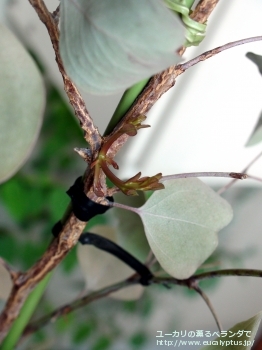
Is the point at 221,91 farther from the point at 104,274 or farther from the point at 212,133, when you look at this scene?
the point at 104,274

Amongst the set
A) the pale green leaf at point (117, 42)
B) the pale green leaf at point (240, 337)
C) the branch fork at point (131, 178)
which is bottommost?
the pale green leaf at point (240, 337)

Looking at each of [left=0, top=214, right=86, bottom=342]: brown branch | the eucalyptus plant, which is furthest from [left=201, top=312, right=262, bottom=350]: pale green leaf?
[left=0, top=214, right=86, bottom=342]: brown branch

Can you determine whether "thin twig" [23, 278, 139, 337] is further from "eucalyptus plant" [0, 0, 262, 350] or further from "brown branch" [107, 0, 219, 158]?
"brown branch" [107, 0, 219, 158]

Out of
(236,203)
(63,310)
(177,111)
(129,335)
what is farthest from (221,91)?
(129,335)

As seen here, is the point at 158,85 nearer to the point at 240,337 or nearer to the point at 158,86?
the point at 158,86

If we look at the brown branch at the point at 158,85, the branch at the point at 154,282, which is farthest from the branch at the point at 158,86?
the branch at the point at 154,282

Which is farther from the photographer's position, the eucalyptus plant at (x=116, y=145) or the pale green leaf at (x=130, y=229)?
the pale green leaf at (x=130, y=229)

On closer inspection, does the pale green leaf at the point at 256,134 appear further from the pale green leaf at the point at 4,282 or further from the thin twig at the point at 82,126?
the pale green leaf at the point at 4,282
